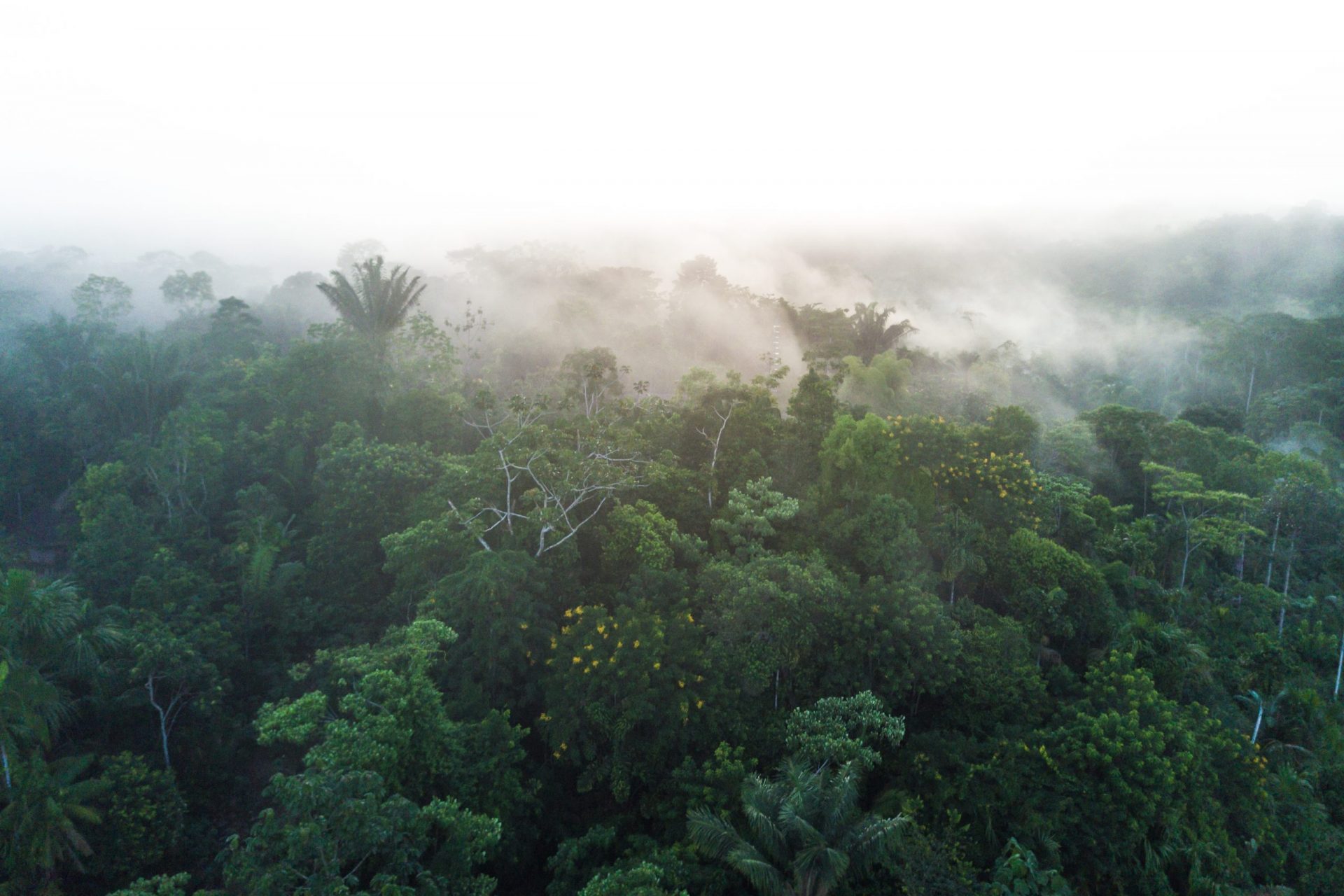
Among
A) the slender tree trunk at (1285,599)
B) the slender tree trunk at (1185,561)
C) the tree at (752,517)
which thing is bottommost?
the slender tree trunk at (1285,599)

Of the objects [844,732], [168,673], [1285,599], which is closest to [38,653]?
[168,673]

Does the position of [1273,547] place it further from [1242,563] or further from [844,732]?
[844,732]

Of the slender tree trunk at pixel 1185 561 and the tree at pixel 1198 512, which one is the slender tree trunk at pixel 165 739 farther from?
the slender tree trunk at pixel 1185 561

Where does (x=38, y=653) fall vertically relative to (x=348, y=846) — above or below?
above

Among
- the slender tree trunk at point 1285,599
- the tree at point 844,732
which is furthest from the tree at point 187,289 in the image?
the slender tree trunk at point 1285,599

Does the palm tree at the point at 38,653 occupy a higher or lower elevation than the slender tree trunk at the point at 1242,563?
higher

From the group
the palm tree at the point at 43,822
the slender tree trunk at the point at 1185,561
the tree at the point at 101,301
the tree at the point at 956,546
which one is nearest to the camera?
the palm tree at the point at 43,822

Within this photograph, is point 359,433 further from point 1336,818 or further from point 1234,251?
point 1234,251

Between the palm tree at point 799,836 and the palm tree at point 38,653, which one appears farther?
the palm tree at point 38,653

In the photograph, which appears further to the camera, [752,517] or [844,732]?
[752,517]
